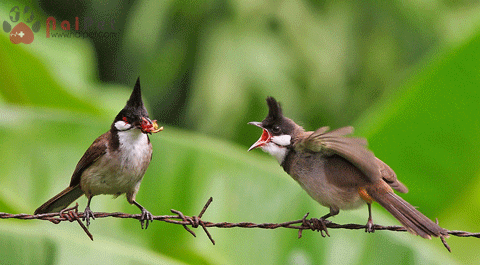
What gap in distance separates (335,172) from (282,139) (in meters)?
0.26

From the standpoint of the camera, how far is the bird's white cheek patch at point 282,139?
226cm

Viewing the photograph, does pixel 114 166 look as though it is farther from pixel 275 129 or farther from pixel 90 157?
pixel 275 129

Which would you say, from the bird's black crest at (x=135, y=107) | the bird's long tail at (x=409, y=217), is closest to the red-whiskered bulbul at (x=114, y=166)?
the bird's black crest at (x=135, y=107)

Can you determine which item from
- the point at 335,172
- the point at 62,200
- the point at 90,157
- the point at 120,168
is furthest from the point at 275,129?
the point at 62,200

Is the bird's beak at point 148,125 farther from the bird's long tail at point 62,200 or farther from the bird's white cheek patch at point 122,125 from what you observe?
the bird's long tail at point 62,200

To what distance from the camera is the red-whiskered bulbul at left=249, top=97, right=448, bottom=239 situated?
189 centimetres

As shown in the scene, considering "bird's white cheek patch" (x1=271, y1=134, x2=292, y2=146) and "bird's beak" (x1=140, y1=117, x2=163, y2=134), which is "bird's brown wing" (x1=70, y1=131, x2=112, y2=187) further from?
"bird's white cheek patch" (x1=271, y1=134, x2=292, y2=146)

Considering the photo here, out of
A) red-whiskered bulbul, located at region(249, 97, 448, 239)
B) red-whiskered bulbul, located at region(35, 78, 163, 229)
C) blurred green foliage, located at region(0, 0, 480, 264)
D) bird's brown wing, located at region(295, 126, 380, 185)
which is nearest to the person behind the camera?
bird's brown wing, located at region(295, 126, 380, 185)

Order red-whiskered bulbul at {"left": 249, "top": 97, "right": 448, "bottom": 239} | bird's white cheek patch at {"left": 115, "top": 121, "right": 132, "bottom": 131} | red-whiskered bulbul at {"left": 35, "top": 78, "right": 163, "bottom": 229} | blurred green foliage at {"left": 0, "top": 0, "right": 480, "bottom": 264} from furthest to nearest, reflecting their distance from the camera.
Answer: blurred green foliage at {"left": 0, "top": 0, "right": 480, "bottom": 264} < red-whiskered bulbul at {"left": 35, "top": 78, "right": 163, "bottom": 229} < bird's white cheek patch at {"left": 115, "top": 121, "right": 132, "bottom": 131} < red-whiskered bulbul at {"left": 249, "top": 97, "right": 448, "bottom": 239}

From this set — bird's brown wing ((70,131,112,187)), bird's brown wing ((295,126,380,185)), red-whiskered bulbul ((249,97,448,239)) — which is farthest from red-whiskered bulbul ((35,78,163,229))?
bird's brown wing ((295,126,380,185))

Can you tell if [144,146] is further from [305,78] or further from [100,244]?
[305,78]

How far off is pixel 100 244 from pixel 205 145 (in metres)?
1.05

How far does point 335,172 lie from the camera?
2.12m

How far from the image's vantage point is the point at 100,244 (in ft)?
9.56
